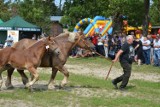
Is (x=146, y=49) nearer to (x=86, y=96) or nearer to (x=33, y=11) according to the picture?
(x=86, y=96)

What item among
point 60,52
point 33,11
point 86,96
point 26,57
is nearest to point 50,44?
point 60,52

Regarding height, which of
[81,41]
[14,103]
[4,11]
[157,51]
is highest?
[81,41]

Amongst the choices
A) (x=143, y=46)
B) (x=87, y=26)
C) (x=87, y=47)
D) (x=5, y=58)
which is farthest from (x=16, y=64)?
(x=87, y=26)

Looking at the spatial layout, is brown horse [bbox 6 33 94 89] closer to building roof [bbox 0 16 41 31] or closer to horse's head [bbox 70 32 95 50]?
horse's head [bbox 70 32 95 50]

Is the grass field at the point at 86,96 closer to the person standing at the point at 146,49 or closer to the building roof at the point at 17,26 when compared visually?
the person standing at the point at 146,49

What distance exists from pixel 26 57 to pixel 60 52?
1.24 metres

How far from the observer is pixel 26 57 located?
11062 millimetres

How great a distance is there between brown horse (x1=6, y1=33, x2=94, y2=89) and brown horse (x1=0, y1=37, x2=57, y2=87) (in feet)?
1.52

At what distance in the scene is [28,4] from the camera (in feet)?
155

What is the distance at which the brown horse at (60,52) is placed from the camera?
11.8 m

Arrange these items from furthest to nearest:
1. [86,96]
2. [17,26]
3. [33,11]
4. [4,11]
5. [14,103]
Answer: [4,11] < [33,11] < [17,26] < [86,96] < [14,103]

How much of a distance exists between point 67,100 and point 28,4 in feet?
126

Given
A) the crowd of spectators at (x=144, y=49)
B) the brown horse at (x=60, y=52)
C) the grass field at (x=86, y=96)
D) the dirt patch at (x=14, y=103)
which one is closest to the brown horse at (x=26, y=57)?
the brown horse at (x=60, y=52)

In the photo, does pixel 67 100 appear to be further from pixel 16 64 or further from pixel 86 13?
pixel 86 13
